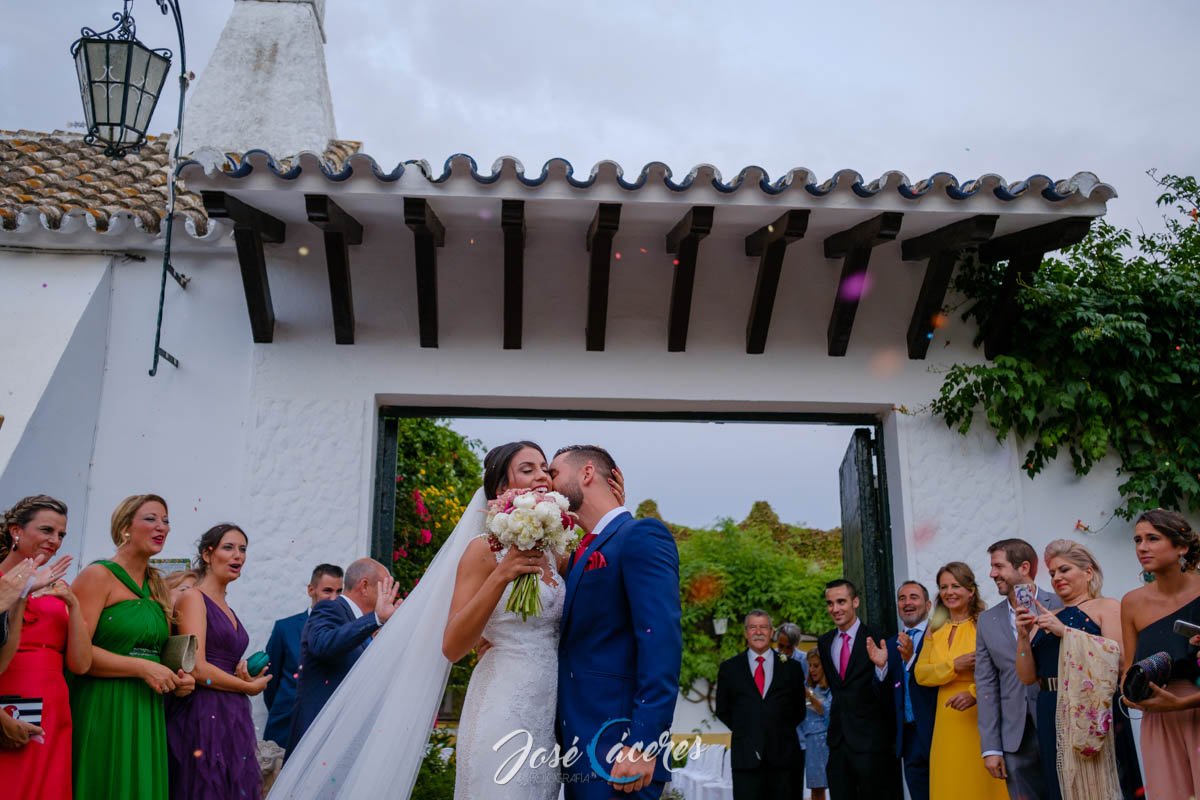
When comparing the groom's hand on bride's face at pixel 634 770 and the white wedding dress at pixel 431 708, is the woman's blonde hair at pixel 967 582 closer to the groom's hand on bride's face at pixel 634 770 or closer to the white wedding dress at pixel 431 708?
the white wedding dress at pixel 431 708

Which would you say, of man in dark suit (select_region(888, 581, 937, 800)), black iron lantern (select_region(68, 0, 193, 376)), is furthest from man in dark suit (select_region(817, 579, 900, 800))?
black iron lantern (select_region(68, 0, 193, 376))

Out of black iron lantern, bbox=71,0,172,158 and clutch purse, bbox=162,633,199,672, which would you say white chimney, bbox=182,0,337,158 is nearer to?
black iron lantern, bbox=71,0,172,158

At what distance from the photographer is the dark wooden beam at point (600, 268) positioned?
603 centimetres

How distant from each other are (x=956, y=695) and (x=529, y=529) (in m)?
3.43

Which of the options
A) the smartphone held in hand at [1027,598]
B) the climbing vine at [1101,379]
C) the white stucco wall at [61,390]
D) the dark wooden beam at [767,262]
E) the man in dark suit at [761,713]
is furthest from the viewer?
the man in dark suit at [761,713]

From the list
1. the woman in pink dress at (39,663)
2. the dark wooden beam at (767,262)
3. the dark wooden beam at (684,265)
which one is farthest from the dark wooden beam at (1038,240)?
the woman in pink dress at (39,663)

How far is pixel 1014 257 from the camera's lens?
6477mm

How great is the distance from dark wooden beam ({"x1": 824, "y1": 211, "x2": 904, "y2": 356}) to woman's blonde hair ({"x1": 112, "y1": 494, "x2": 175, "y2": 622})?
4.26 m

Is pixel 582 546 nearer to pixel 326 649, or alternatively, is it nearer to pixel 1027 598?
pixel 326 649

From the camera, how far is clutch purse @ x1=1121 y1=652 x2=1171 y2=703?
396 centimetres

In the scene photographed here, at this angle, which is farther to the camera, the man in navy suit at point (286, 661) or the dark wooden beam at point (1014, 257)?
the dark wooden beam at point (1014, 257)

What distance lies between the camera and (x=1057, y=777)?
15.4ft

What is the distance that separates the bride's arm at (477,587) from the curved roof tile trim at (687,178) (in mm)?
2973

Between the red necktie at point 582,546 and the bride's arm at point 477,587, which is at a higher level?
the red necktie at point 582,546
